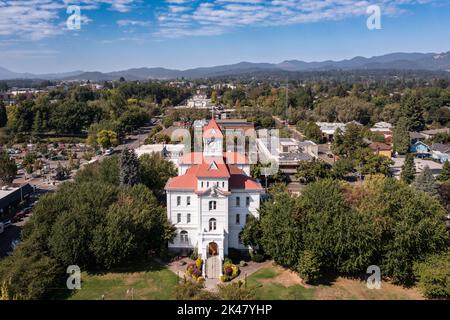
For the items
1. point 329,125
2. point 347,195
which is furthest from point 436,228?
point 329,125

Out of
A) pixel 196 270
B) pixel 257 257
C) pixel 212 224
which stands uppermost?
pixel 212 224

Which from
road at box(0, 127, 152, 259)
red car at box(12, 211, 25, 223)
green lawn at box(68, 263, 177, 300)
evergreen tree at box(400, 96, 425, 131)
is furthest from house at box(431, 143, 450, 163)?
red car at box(12, 211, 25, 223)

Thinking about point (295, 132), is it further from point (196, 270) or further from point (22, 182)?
point (196, 270)

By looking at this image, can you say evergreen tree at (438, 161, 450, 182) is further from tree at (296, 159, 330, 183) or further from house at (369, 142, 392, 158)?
house at (369, 142, 392, 158)

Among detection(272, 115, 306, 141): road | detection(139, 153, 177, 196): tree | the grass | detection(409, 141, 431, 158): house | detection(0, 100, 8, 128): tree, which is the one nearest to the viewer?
the grass

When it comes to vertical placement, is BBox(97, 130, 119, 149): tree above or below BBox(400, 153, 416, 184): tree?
above

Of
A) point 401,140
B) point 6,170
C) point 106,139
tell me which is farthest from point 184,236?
point 401,140
